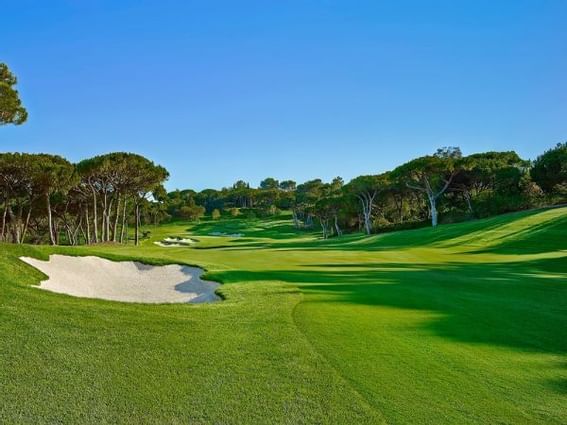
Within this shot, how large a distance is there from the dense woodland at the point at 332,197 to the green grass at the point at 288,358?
14505 mm

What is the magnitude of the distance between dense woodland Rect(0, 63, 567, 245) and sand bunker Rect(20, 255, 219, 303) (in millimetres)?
7372

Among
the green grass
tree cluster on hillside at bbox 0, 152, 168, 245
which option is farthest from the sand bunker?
tree cluster on hillside at bbox 0, 152, 168, 245

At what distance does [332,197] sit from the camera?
231 ft

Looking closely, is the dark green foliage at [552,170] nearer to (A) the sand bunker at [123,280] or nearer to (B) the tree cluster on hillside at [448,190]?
(B) the tree cluster on hillside at [448,190]

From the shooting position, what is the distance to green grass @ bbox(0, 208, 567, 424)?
15.3 feet

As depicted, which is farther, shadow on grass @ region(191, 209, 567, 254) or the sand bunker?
shadow on grass @ region(191, 209, 567, 254)

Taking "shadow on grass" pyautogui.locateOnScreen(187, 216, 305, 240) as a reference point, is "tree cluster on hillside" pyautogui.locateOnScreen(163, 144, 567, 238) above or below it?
above

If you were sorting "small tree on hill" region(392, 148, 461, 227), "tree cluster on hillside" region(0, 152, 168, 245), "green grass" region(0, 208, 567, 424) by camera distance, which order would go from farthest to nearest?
1. "small tree on hill" region(392, 148, 461, 227)
2. "tree cluster on hillside" region(0, 152, 168, 245)
3. "green grass" region(0, 208, 567, 424)

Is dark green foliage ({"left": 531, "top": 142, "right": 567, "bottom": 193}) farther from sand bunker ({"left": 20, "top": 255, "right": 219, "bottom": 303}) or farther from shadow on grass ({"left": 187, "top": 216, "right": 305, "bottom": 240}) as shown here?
sand bunker ({"left": 20, "top": 255, "right": 219, "bottom": 303})

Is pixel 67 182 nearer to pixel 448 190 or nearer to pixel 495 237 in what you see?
pixel 495 237

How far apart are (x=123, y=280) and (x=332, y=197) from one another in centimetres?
5651

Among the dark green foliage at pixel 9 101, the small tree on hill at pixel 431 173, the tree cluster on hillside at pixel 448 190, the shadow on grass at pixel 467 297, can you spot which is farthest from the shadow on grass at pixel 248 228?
the shadow on grass at pixel 467 297

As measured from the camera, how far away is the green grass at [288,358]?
184 inches

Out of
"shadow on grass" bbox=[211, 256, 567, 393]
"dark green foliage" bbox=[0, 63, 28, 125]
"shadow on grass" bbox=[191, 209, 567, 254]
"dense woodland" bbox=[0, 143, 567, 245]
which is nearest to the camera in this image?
"shadow on grass" bbox=[211, 256, 567, 393]
